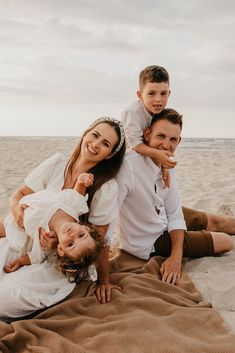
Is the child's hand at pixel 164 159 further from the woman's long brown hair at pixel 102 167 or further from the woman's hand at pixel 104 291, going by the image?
the woman's hand at pixel 104 291

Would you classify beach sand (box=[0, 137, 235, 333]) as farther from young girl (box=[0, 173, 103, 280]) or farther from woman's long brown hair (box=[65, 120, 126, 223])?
woman's long brown hair (box=[65, 120, 126, 223])

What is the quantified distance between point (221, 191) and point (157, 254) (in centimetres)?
309

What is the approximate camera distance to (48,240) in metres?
2.89

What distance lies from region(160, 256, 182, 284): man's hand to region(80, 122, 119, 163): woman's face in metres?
1.08

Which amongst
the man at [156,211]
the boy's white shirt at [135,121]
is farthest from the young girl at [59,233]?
the boy's white shirt at [135,121]

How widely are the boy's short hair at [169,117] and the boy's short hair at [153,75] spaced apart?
0.33 m

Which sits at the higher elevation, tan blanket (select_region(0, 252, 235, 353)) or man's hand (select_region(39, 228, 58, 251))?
man's hand (select_region(39, 228, 58, 251))

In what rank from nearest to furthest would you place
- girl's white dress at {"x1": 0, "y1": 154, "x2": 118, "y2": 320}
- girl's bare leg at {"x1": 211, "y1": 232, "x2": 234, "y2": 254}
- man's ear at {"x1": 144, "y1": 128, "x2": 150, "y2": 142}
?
girl's white dress at {"x1": 0, "y1": 154, "x2": 118, "y2": 320}
man's ear at {"x1": 144, "y1": 128, "x2": 150, "y2": 142}
girl's bare leg at {"x1": 211, "y1": 232, "x2": 234, "y2": 254}

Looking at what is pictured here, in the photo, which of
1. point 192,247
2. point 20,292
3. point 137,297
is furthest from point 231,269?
point 20,292

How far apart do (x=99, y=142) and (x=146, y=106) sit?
35.3 inches

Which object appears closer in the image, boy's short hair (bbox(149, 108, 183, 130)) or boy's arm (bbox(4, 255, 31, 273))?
boy's arm (bbox(4, 255, 31, 273))

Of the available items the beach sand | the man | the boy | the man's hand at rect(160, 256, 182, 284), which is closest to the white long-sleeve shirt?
the man

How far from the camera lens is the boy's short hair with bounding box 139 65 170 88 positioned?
3.88 m

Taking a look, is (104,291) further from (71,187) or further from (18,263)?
(71,187)
